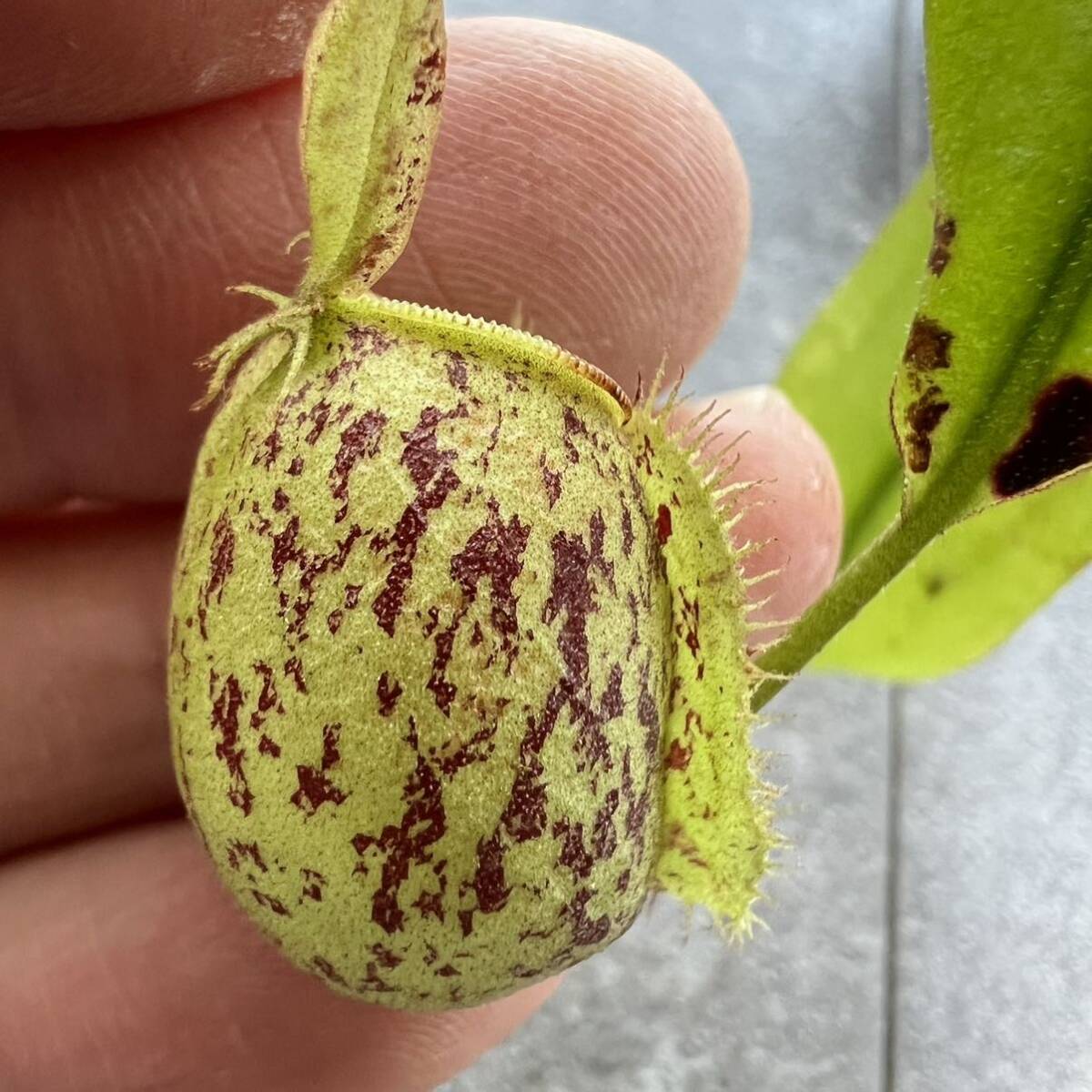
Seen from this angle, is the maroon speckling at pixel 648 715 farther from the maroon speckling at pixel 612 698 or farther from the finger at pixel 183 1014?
the finger at pixel 183 1014

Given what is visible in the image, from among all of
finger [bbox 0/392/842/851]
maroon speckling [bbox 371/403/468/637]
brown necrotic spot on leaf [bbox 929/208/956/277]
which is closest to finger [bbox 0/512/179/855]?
finger [bbox 0/392/842/851]

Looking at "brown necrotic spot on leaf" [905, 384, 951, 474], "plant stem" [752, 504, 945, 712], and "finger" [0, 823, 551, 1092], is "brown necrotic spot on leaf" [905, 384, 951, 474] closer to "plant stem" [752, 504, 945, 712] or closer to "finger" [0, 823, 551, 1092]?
"plant stem" [752, 504, 945, 712]

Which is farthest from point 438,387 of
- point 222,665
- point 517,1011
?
point 517,1011

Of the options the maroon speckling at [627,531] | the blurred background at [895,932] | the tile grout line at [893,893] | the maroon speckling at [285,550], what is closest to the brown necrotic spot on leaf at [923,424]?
the maroon speckling at [627,531]

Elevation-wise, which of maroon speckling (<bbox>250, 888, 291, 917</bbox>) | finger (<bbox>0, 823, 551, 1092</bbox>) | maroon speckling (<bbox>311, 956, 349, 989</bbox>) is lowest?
finger (<bbox>0, 823, 551, 1092</bbox>)

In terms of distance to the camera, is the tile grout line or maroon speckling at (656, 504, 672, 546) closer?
maroon speckling at (656, 504, 672, 546)

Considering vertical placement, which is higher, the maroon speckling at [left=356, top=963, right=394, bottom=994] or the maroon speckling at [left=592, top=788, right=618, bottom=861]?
the maroon speckling at [left=592, top=788, right=618, bottom=861]

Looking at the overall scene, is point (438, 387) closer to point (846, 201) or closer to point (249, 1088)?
point (249, 1088)
